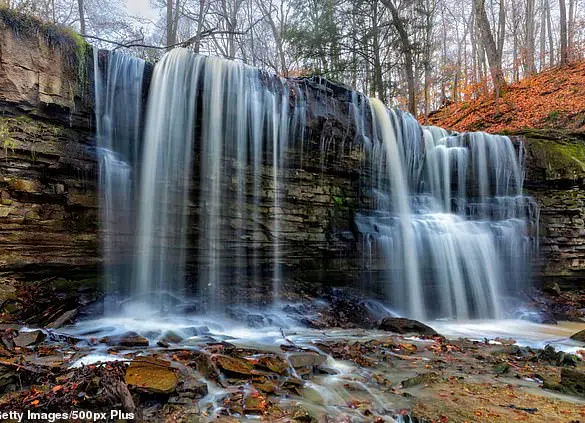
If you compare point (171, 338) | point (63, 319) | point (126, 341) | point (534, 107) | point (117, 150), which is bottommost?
point (171, 338)

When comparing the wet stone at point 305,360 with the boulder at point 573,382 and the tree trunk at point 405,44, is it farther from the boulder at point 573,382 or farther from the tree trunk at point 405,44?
the tree trunk at point 405,44

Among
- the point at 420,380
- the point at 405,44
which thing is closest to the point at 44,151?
the point at 420,380

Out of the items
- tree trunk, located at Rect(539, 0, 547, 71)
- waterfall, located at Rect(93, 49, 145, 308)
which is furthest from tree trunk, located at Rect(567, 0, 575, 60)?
waterfall, located at Rect(93, 49, 145, 308)

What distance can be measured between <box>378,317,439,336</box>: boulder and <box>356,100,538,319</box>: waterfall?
1.75 metres

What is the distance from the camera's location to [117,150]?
7816mm

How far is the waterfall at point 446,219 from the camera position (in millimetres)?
9398

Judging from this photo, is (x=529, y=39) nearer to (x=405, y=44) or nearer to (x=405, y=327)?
(x=405, y=44)

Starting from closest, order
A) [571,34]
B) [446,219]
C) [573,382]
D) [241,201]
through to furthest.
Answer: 1. [573,382]
2. [241,201]
3. [446,219]
4. [571,34]

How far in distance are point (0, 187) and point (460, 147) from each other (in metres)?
11.4

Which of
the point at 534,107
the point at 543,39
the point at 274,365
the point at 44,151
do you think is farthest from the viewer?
the point at 543,39

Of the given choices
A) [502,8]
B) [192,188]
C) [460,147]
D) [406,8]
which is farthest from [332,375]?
[502,8]

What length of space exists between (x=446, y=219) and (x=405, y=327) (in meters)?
4.21

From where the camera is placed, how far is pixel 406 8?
664 inches

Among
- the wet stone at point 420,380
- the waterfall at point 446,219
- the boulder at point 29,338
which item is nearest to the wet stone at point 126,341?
the boulder at point 29,338
